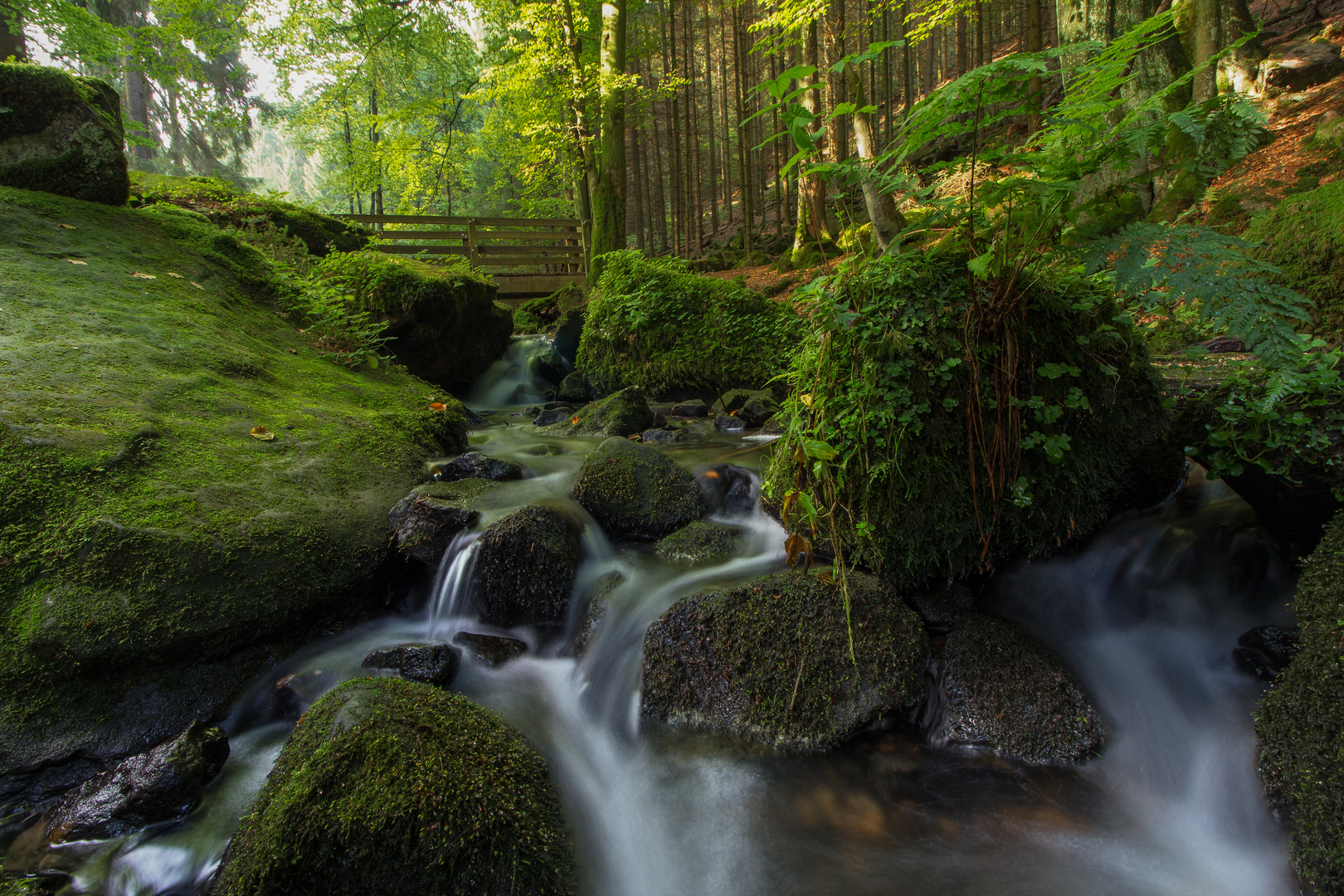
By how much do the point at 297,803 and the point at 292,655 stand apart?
66.1 inches

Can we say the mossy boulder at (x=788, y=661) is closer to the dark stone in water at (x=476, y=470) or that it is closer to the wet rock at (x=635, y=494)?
the wet rock at (x=635, y=494)

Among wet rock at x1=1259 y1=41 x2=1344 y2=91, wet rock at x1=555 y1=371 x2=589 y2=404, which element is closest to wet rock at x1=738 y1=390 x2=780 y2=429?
wet rock at x1=555 y1=371 x2=589 y2=404

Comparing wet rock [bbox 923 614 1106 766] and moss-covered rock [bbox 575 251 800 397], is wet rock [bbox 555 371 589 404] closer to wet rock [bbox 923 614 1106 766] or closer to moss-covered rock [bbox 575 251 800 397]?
moss-covered rock [bbox 575 251 800 397]

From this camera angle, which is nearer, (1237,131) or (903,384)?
(1237,131)

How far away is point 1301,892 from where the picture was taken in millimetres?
2168

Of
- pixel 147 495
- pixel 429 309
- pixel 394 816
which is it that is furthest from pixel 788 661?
pixel 429 309

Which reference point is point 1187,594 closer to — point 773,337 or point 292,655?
point 292,655

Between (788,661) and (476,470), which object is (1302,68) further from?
(476,470)

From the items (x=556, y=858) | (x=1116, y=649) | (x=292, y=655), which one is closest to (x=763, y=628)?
(x=556, y=858)

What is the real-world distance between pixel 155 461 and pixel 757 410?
19.7ft

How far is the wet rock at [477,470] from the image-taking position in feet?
17.5

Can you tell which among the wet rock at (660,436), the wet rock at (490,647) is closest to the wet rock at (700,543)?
the wet rock at (490,647)

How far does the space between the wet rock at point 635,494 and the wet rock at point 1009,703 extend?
2247 millimetres

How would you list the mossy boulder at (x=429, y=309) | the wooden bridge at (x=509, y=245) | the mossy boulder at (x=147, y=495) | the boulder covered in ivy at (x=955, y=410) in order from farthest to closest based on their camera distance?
the wooden bridge at (x=509, y=245), the mossy boulder at (x=429, y=309), the mossy boulder at (x=147, y=495), the boulder covered in ivy at (x=955, y=410)
